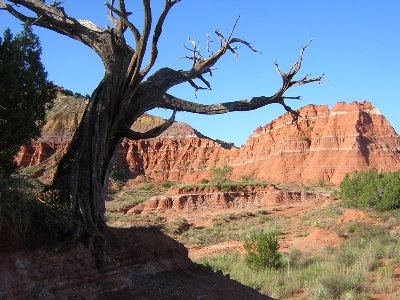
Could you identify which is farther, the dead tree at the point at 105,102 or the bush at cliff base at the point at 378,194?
the bush at cliff base at the point at 378,194

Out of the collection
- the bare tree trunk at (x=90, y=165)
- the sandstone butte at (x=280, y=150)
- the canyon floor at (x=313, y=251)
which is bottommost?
the canyon floor at (x=313, y=251)

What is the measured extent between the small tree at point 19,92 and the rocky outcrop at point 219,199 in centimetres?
3758

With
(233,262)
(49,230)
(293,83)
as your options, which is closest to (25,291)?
(49,230)

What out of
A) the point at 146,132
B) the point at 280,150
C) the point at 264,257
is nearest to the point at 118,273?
the point at 146,132

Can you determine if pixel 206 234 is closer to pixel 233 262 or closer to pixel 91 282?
pixel 233 262

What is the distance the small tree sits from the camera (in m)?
6.04

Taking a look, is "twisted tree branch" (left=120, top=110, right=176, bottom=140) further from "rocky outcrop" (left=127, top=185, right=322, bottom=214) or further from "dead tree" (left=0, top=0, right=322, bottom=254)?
"rocky outcrop" (left=127, top=185, right=322, bottom=214)

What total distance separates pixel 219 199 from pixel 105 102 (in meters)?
42.8

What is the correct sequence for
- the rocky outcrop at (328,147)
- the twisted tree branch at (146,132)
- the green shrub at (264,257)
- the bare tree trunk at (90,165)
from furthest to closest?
the rocky outcrop at (328,147), the green shrub at (264,257), the twisted tree branch at (146,132), the bare tree trunk at (90,165)

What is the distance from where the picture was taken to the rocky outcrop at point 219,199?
4644 centimetres

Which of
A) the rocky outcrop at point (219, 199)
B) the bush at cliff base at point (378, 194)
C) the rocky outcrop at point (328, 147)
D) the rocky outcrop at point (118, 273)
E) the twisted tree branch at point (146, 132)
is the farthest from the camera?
the rocky outcrop at point (328, 147)

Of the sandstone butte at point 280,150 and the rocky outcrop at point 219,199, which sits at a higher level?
the sandstone butte at point 280,150

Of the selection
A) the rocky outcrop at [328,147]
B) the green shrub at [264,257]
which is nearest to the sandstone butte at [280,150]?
the rocky outcrop at [328,147]

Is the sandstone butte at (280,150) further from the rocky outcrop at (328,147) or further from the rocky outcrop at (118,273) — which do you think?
the rocky outcrop at (118,273)
